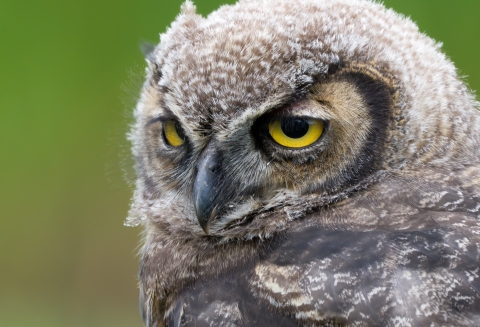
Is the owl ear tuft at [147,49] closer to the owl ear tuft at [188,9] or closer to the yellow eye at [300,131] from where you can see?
the owl ear tuft at [188,9]

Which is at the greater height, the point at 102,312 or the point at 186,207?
the point at 186,207

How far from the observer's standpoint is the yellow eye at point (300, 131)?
151cm

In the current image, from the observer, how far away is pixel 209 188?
1.58 meters

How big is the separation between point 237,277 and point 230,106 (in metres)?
0.47

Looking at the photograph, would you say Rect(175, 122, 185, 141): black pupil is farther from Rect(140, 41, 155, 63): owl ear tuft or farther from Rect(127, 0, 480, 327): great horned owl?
Rect(140, 41, 155, 63): owl ear tuft

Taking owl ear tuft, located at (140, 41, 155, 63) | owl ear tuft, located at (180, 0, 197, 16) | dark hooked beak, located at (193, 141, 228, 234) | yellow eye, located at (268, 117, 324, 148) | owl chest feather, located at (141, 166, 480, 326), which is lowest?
owl chest feather, located at (141, 166, 480, 326)

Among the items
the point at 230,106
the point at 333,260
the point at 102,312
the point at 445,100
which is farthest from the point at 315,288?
the point at 102,312

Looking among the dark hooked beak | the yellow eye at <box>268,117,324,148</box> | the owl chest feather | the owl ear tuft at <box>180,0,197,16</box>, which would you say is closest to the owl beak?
the dark hooked beak

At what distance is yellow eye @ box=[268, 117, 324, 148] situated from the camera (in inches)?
59.6

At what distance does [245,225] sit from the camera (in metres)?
1.62

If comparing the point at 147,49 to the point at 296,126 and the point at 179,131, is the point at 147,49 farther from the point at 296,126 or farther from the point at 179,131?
the point at 296,126

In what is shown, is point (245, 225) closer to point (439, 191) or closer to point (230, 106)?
point (230, 106)

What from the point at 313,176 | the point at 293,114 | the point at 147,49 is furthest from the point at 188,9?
the point at 313,176

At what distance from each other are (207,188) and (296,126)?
0.31m
